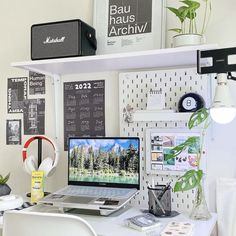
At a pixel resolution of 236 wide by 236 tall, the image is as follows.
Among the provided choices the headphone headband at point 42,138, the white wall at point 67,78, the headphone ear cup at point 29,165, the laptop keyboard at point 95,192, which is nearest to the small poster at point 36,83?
the white wall at point 67,78

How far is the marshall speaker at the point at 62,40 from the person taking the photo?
5.62 ft

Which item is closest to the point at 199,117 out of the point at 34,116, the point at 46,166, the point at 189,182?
the point at 189,182

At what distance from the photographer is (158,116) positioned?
1.67m

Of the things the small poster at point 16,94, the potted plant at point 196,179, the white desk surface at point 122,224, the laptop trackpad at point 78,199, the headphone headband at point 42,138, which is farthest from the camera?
the small poster at point 16,94

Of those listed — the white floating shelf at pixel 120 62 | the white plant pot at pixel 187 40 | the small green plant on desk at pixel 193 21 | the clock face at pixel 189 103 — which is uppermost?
the small green plant on desk at pixel 193 21

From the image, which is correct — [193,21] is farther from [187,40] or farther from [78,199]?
[78,199]

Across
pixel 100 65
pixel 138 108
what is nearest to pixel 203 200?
pixel 138 108

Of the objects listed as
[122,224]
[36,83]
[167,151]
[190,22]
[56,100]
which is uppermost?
[190,22]

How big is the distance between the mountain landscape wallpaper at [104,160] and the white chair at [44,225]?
57 cm

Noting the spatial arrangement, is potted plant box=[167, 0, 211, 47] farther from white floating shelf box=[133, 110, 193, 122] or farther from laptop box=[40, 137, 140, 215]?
laptop box=[40, 137, 140, 215]

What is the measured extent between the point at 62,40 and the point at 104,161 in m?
0.64

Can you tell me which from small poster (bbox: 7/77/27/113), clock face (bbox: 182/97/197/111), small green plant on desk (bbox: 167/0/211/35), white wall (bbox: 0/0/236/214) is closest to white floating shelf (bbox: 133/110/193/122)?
clock face (bbox: 182/97/197/111)

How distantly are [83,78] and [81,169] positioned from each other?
523 millimetres

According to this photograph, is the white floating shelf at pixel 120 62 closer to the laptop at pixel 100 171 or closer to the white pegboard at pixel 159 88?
the white pegboard at pixel 159 88
